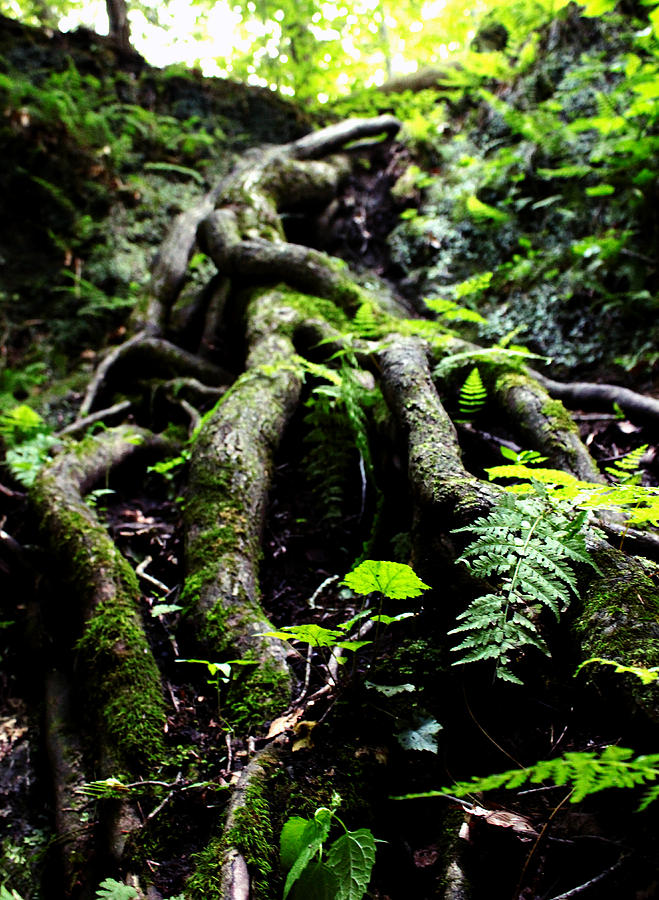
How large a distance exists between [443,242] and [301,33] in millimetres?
6958

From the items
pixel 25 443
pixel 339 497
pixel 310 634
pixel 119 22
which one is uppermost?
pixel 119 22

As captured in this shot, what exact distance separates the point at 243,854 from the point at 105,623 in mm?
1333

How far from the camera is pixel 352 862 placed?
1.26 metres

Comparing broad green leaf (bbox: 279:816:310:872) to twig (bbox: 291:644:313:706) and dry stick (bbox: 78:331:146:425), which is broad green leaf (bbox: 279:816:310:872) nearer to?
twig (bbox: 291:644:313:706)

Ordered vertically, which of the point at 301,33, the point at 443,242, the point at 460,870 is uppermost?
the point at 301,33

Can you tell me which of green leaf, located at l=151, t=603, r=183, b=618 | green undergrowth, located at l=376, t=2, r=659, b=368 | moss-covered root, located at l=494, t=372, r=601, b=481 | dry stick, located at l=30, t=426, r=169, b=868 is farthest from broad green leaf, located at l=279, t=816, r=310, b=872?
green undergrowth, located at l=376, t=2, r=659, b=368

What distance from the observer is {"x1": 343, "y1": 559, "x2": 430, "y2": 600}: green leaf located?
1.57 m

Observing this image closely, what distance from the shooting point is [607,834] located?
3.78ft

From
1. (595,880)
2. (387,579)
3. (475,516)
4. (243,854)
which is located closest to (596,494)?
(475,516)

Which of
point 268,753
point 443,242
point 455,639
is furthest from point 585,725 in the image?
point 443,242

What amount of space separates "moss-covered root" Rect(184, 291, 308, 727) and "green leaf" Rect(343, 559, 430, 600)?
78cm

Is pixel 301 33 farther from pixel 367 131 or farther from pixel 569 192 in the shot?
pixel 569 192

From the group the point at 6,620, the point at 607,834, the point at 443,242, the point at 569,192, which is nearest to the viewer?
the point at 607,834

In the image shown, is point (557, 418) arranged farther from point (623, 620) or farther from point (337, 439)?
point (623, 620)
